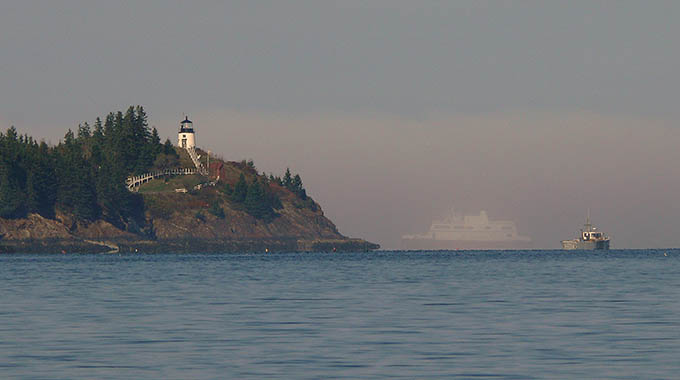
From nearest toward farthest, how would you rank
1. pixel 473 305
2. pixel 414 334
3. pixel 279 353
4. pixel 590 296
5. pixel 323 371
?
pixel 323 371
pixel 279 353
pixel 414 334
pixel 473 305
pixel 590 296

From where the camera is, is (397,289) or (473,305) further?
(397,289)

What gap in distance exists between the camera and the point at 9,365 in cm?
3597

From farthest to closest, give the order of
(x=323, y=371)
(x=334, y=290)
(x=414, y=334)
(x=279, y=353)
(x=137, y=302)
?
(x=334, y=290), (x=137, y=302), (x=414, y=334), (x=279, y=353), (x=323, y=371)

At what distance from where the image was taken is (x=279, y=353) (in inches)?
1553

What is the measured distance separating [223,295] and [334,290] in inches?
370

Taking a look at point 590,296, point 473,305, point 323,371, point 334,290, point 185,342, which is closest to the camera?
point 323,371

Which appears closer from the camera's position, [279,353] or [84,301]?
[279,353]

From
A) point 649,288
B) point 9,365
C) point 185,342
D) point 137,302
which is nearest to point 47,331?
point 185,342

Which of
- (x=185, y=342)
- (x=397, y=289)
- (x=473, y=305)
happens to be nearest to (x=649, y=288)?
(x=397, y=289)

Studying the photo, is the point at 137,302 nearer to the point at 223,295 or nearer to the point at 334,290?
the point at 223,295

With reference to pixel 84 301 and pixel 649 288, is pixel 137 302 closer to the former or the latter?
pixel 84 301

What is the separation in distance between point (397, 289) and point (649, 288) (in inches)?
721

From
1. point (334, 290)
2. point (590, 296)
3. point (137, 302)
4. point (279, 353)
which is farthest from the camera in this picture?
point (334, 290)

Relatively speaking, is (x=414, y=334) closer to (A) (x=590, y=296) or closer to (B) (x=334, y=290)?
(A) (x=590, y=296)
